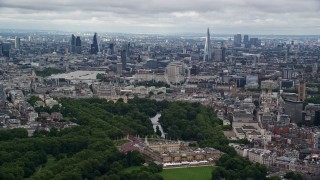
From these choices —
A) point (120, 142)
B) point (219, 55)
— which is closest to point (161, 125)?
point (120, 142)

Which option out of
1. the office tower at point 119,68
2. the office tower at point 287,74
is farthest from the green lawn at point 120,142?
the office tower at point 119,68

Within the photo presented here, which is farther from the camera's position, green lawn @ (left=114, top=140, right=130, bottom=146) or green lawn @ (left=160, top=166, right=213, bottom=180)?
green lawn @ (left=114, top=140, right=130, bottom=146)

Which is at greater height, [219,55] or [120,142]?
[219,55]

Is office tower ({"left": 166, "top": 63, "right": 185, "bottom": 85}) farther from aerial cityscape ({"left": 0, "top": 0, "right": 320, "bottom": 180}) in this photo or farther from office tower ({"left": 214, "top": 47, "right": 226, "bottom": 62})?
office tower ({"left": 214, "top": 47, "right": 226, "bottom": 62})

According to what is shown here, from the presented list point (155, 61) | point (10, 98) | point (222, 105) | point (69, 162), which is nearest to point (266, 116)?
point (222, 105)

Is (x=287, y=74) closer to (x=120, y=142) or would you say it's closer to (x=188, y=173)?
(x=120, y=142)

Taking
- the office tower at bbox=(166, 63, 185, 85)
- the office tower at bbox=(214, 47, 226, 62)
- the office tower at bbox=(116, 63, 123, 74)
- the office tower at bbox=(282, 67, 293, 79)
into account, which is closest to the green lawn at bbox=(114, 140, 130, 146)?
the office tower at bbox=(166, 63, 185, 85)

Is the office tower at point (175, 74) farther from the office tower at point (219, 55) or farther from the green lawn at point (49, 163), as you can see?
the green lawn at point (49, 163)

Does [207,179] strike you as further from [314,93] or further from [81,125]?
[314,93]
